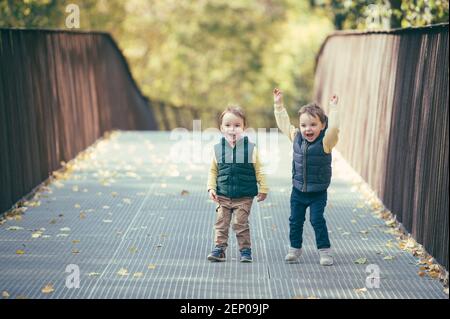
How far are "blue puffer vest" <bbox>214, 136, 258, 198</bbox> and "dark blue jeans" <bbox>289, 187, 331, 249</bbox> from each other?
38cm

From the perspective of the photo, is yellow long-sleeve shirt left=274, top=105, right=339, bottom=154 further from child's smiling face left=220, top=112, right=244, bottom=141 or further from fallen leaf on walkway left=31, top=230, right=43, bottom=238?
fallen leaf on walkway left=31, top=230, right=43, bottom=238

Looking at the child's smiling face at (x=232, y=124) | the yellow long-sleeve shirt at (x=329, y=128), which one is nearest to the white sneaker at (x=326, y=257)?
the yellow long-sleeve shirt at (x=329, y=128)

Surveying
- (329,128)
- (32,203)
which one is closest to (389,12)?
(32,203)

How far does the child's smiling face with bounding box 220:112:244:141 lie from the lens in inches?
291

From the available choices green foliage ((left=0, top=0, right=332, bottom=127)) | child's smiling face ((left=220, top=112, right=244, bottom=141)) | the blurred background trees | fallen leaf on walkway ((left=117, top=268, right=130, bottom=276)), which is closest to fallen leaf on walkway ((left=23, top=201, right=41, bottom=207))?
fallen leaf on walkway ((left=117, top=268, right=130, bottom=276))

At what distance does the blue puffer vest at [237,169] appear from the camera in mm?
7500

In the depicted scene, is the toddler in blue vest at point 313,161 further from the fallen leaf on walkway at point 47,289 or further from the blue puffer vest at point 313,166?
the fallen leaf on walkway at point 47,289

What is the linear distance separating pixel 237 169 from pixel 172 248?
3.90 feet

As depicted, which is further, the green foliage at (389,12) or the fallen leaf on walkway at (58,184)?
the green foliage at (389,12)

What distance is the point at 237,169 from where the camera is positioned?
7504 mm

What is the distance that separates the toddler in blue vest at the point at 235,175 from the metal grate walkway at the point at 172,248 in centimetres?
37
